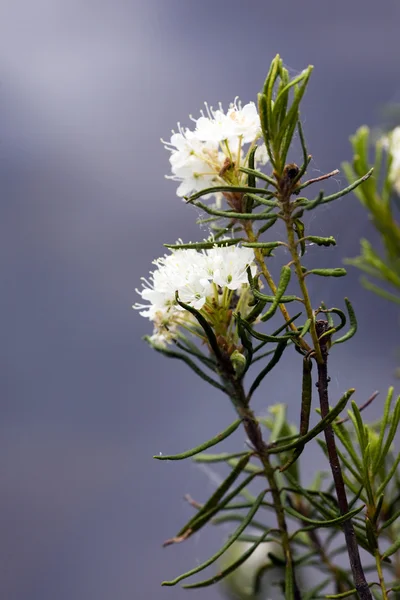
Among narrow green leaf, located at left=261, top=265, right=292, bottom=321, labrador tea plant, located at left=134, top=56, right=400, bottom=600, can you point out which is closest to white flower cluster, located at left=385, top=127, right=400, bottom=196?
labrador tea plant, located at left=134, top=56, right=400, bottom=600

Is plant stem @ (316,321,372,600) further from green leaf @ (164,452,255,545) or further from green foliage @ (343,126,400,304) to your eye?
green foliage @ (343,126,400,304)

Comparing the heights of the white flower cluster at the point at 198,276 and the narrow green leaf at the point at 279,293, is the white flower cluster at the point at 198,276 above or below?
above

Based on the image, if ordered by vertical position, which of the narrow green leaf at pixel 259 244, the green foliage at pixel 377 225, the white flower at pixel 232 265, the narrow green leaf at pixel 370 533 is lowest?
the narrow green leaf at pixel 370 533

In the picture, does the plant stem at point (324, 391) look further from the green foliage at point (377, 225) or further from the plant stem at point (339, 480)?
the green foliage at point (377, 225)

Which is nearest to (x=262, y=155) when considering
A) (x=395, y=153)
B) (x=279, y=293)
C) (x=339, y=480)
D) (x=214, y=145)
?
(x=214, y=145)

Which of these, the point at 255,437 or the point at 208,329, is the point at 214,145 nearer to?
the point at 208,329

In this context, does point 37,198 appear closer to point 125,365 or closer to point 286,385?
point 125,365

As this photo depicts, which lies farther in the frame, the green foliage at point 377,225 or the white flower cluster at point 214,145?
the green foliage at point 377,225

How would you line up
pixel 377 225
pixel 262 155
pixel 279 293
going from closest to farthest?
1. pixel 279 293
2. pixel 262 155
3. pixel 377 225

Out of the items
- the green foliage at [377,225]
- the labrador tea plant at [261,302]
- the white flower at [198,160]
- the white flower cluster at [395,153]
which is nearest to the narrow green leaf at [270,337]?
the labrador tea plant at [261,302]
